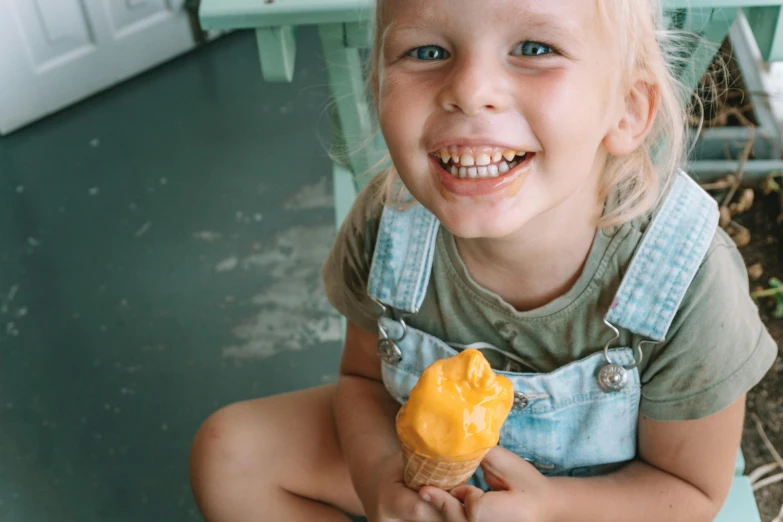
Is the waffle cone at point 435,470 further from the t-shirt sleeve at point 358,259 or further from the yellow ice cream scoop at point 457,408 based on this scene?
the t-shirt sleeve at point 358,259

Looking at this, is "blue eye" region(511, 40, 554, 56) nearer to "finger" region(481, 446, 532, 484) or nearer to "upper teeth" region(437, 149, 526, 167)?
"upper teeth" region(437, 149, 526, 167)

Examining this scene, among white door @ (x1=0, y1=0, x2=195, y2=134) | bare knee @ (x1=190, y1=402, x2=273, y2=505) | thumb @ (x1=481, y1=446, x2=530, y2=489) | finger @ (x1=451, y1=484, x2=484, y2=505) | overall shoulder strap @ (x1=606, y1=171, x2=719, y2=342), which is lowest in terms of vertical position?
white door @ (x1=0, y1=0, x2=195, y2=134)


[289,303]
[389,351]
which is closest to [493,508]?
[389,351]

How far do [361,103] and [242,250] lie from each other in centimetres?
75

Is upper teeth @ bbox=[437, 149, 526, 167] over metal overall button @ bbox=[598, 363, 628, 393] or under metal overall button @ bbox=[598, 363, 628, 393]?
over

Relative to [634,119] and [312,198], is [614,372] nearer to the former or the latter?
[634,119]

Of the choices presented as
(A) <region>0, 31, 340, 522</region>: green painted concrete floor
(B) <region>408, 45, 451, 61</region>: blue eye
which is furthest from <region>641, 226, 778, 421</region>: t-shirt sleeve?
(A) <region>0, 31, 340, 522</region>: green painted concrete floor

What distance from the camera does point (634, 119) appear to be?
0.91 meters

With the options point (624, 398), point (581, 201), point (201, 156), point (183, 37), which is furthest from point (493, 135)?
point (183, 37)

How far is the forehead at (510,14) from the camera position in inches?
30.1

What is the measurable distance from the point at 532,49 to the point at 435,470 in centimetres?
39

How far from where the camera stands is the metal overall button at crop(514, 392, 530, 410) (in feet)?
3.31

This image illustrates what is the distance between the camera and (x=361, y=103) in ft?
4.50

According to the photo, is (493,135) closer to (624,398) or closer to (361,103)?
(624,398)
